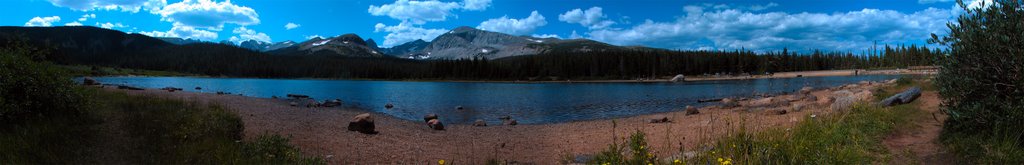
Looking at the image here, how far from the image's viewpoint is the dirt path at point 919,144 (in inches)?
345

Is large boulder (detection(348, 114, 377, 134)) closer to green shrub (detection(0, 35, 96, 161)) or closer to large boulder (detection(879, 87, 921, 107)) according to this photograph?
green shrub (detection(0, 35, 96, 161))

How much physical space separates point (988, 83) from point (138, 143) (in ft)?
57.3

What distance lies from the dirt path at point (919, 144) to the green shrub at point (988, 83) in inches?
11.7

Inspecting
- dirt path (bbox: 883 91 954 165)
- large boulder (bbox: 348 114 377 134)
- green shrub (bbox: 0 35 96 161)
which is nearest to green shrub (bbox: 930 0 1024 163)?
dirt path (bbox: 883 91 954 165)

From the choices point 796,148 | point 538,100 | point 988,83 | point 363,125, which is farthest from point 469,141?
point 538,100

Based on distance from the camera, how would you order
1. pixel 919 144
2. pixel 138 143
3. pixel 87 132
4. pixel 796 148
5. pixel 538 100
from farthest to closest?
pixel 538 100
pixel 87 132
pixel 138 143
pixel 919 144
pixel 796 148

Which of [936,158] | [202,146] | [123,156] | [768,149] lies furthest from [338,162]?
[936,158]

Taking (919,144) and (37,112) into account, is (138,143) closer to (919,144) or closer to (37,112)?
(37,112)

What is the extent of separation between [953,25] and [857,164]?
428cm

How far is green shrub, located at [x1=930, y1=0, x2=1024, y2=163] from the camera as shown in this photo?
7805 mm

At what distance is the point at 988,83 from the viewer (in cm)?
861

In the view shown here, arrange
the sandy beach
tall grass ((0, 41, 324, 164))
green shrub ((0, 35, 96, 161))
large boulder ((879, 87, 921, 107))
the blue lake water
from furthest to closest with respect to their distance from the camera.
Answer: the blue lake water < large boulder ((879, 87, 921, 107)) < the sandy beach < tall grass ((0, 41, 324, 164)) < green shrub ((0, 35, 96, 161))

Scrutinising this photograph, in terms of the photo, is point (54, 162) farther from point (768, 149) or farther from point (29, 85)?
point (768, 149)

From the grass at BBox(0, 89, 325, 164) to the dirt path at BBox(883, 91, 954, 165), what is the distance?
11613 mm
